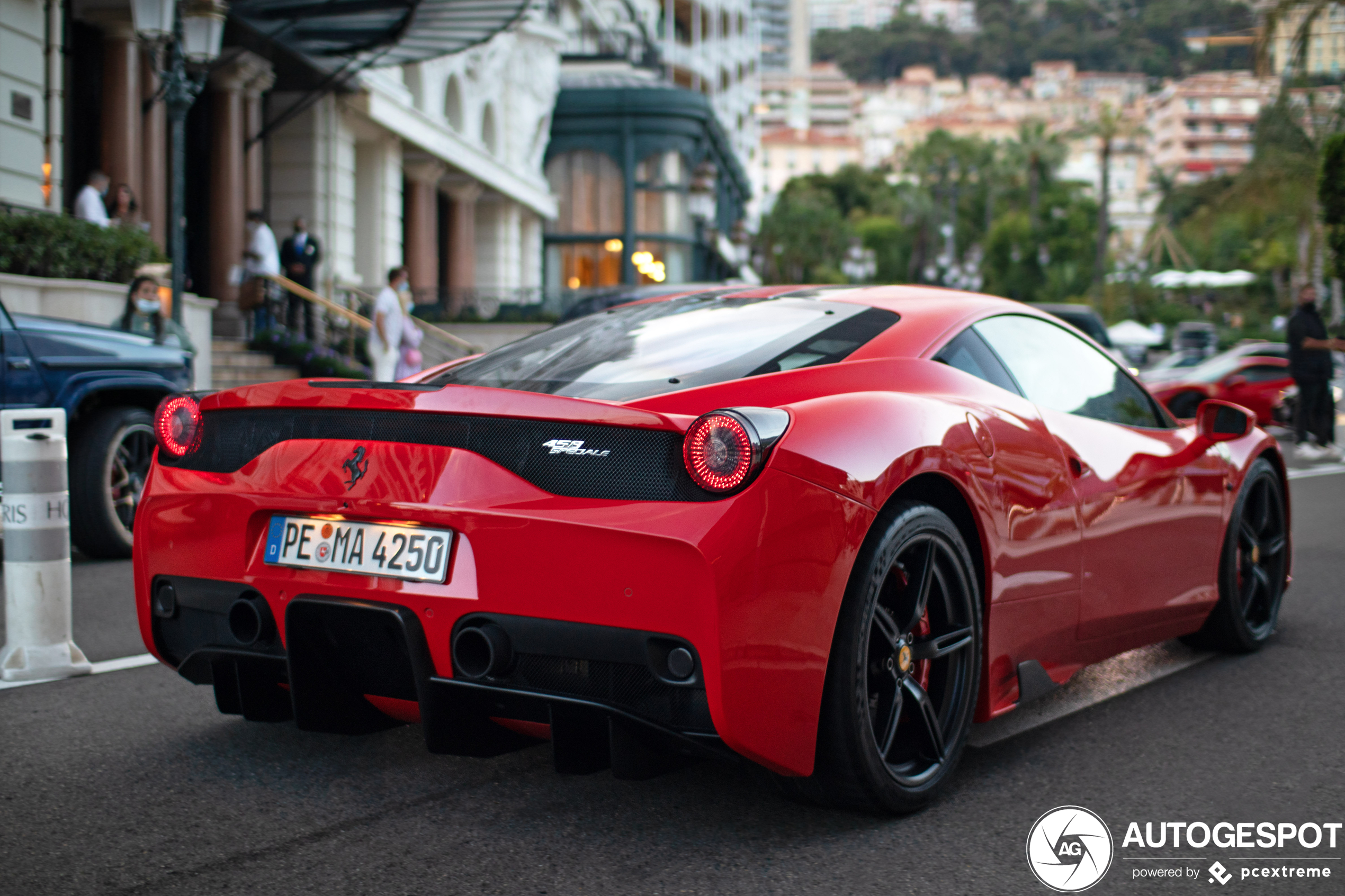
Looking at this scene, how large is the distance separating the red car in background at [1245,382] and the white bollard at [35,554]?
16988 millimetres

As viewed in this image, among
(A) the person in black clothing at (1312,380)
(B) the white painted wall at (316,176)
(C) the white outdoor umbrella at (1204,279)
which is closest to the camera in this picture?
(A) the person in black clothing at (1312,380)

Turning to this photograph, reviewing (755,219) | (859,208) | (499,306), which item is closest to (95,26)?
(499,306)

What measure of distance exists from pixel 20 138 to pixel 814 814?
14615mm

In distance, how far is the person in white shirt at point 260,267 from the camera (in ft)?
60.8

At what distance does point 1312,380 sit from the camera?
1588 centimetres

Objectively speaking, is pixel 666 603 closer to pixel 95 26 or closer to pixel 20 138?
pixel 20 138

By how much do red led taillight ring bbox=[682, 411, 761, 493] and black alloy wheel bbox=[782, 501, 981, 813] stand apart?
43 cm

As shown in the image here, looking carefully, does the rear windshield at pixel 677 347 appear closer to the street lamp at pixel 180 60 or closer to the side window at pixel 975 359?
the side window at pixel 975 359

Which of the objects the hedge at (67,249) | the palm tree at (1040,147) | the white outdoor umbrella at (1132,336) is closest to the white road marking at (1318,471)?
the hedge at (67,249)

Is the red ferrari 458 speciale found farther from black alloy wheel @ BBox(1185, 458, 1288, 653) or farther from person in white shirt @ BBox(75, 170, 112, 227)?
person in white shirt @ BBox(75, 170, 112, 227)

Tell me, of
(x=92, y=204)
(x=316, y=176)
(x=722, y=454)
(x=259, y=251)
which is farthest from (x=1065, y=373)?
(x=316, y=176)

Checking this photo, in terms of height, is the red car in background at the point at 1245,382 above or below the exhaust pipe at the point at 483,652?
above

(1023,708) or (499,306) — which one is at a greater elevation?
(499,306)

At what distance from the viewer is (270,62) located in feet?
A: 70.2
